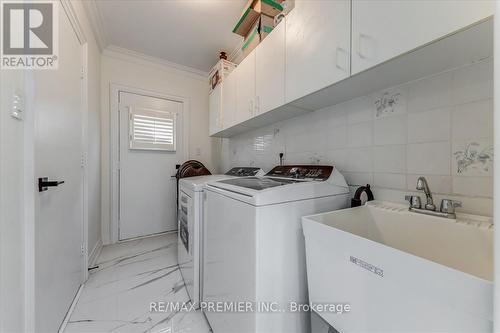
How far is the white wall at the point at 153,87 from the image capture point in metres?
2.61

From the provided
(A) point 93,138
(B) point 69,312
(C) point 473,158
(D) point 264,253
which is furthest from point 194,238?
(A) point 93,138

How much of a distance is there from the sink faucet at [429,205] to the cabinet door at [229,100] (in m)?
1.58

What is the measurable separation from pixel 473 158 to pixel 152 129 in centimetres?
321

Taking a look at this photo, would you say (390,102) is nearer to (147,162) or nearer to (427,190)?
(427,190)

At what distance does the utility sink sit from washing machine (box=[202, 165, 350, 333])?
4.4 inches

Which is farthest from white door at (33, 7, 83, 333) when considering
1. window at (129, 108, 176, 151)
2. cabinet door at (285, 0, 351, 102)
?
cabinet door at (285, 0, 351, 102)

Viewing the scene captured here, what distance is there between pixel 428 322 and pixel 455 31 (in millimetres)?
849

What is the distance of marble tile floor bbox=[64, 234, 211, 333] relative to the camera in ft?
4.33

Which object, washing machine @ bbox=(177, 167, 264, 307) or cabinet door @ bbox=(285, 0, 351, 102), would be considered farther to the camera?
washing machine @ bbox=(177, 167, 264, 307)

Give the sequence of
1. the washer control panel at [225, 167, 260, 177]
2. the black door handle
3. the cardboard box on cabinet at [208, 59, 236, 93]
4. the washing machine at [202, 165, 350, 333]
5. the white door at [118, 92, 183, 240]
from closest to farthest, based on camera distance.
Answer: the washing machine at [202, 165, 350, 333] → the black door handle → the washer control panel at [225, 167, 260, 177] → the cardboard box on cabinet at [208, 59, 236, 93] → the white door at [118, 92, 183, 240]

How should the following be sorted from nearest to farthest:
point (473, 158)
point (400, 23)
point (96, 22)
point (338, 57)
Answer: point (400, 23) < point (473, 158) < point (338, 57) < point (96, 22)

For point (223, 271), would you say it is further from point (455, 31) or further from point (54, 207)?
point (455, 31)

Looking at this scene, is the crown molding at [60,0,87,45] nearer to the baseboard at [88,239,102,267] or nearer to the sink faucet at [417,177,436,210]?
the baseboard at [88,239,102,267]

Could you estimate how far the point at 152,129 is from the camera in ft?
9.46
